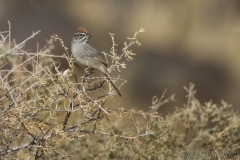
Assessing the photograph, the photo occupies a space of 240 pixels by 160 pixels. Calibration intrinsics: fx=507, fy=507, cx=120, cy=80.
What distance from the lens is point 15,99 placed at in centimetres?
302

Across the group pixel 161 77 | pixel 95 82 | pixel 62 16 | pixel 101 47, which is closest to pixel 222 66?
pixel 161 77

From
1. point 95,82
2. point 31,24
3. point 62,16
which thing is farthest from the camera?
point 62,16

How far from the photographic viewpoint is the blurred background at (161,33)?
24.6ft

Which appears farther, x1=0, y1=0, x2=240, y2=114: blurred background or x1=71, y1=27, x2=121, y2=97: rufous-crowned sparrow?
x1=0, y1=0, x2=240, y2=114: blurred background

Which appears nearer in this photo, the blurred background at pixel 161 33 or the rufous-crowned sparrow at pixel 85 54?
the rufous-crowned sparrow at pixel 85 54

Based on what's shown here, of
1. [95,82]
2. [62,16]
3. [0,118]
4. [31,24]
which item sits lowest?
[0,118]

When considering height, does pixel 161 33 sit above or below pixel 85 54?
above

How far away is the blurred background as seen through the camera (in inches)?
295

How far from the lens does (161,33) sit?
813 cm

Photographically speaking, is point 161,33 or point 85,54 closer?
point 85,54

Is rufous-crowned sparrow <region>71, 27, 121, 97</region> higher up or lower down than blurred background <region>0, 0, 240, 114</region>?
lower down

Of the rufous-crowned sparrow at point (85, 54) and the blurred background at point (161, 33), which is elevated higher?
the blurred background at point (161, 33)

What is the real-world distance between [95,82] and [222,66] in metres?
5.09

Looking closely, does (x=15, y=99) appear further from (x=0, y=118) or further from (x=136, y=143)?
(x=136, y=143)
